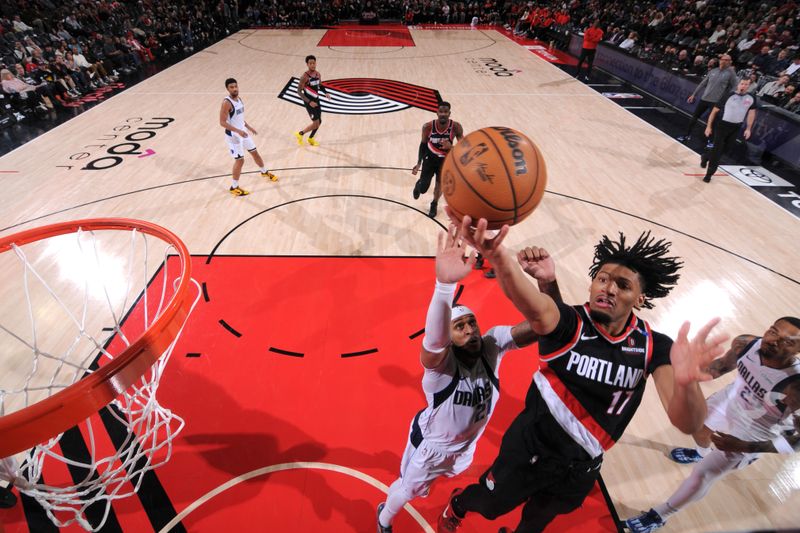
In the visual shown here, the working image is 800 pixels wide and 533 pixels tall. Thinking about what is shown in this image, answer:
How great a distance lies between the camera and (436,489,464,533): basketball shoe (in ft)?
8.89

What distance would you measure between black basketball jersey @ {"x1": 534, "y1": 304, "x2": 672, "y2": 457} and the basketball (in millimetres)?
588

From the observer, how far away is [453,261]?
1.84 metres

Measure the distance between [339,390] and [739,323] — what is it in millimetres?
4437

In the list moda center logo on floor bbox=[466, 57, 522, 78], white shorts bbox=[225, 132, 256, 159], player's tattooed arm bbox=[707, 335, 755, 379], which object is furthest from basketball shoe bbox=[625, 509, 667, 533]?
moda center logo on floor bbox=[466, 57, 522, 78]

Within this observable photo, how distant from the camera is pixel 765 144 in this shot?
29.2ft

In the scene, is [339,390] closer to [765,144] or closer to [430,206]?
[430,206]

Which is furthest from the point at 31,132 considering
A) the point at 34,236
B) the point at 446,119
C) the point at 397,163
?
the point at 446,119

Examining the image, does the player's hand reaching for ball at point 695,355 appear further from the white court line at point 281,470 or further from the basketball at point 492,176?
the white court line at point 281,470

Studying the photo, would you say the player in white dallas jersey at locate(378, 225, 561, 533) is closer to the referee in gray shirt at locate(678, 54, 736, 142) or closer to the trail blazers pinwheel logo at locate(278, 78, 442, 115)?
the referee in gray shirt at locate(678, 54, 736, 142)

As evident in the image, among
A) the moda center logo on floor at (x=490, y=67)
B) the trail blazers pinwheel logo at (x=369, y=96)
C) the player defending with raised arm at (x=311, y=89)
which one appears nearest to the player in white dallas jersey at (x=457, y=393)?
the player defending with raised arm at (x=311, y=89)

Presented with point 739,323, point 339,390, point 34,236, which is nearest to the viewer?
point 34,236

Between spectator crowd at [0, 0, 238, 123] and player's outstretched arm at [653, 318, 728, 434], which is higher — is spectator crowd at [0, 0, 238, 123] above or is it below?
below

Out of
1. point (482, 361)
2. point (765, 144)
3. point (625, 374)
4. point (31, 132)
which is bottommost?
point (31, 132)

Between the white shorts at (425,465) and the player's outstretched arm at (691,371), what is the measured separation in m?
1.21
